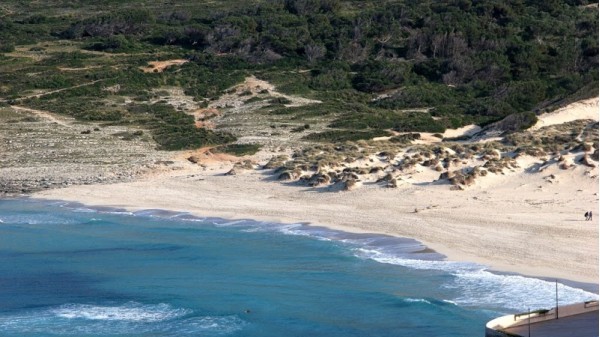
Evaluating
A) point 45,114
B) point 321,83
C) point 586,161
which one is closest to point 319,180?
point 586,161

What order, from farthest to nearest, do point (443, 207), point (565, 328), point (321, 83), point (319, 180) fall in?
point (321, 83) → point (319, 180) → point (443, 207) → point (565, 328)

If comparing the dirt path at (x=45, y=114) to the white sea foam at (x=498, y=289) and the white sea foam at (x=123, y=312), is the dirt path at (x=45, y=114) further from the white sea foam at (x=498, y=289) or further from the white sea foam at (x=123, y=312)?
the white sea foam at (x=498, y=289)

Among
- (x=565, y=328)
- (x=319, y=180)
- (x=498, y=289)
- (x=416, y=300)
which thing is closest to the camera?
(x=565, y=328)

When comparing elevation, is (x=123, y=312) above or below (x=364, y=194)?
below

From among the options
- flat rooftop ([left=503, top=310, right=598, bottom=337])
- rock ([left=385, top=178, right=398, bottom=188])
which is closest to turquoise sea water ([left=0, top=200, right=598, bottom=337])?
flat rooftop ([left=503, top=310, right=598, bottom=337])

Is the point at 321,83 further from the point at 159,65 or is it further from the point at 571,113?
the point at 571,113

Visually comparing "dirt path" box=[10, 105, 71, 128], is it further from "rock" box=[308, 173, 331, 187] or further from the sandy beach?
"rock" box=[308, 173, 331, 187]

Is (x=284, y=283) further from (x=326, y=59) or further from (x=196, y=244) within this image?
(x=326, y=59)
